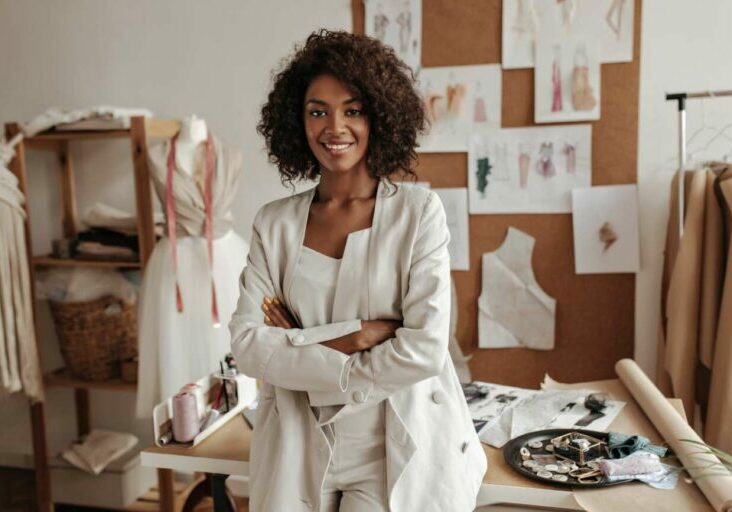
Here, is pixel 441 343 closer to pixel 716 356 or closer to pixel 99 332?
pixel 716 356

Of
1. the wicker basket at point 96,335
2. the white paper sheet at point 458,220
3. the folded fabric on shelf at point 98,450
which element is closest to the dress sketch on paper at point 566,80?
the white paper sheet at point 458,220

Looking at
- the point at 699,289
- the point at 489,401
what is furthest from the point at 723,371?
the point at 489,401

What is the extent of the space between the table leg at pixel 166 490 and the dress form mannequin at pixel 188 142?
1091 millimetres

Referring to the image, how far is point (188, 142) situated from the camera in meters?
2.71

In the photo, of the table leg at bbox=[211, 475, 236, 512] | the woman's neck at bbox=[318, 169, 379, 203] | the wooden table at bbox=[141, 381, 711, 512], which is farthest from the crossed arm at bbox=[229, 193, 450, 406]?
the table leg at bbox=[211, 475, 236, 512]

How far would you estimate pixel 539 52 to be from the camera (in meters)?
2.66

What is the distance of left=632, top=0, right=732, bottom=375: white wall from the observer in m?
2.53

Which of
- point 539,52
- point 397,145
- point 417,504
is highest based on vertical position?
point 539,52

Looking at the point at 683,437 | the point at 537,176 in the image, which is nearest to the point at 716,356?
the point at 683,437

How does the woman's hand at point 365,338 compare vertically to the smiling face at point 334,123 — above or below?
below

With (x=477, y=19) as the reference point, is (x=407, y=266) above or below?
below

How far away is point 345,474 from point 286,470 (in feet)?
0.37

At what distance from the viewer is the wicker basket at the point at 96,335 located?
291cm

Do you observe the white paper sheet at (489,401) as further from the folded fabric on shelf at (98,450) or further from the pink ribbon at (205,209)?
the folded fabric on shelf at (98,450)
